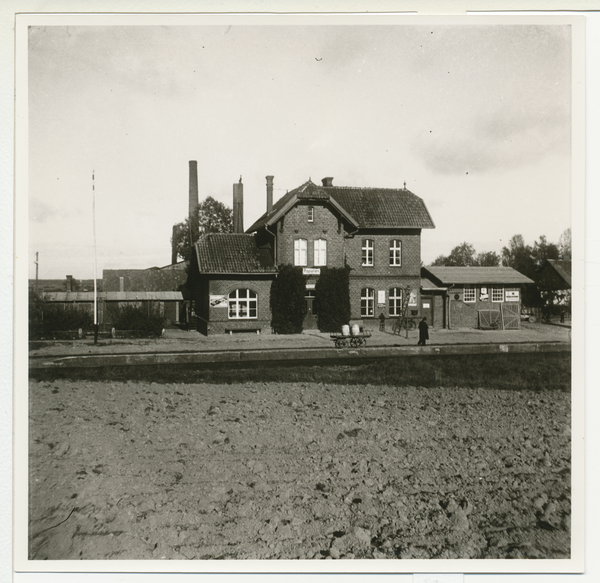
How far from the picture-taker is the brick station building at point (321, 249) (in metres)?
4.52

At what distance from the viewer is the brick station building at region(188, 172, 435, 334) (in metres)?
4.52

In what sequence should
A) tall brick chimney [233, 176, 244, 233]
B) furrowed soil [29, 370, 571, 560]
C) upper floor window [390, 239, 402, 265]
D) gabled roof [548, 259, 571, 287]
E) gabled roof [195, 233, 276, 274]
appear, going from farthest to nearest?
gabled roof [195, 233, 276, 274] → upper floor window [390, 239, 402, 265] → tall brick chimney [233, 176, 244, 233] → gabled roof [548, 259, 571, 287] → furrowed soil [29, 370, 571, 560]

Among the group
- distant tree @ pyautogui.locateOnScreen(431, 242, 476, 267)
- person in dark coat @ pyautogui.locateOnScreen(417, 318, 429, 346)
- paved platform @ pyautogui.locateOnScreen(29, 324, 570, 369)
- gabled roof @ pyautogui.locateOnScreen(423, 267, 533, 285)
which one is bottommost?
paved platform @ pyautogui.locateOnScreen(29, 324, 570, 369)

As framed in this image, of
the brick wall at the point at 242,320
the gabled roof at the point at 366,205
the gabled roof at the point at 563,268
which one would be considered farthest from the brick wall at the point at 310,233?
the gabled roof at the point at 563,268

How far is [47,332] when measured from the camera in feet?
12.2

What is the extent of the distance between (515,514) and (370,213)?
3.22m

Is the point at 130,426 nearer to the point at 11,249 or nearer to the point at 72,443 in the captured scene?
the point at 72,443

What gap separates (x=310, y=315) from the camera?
16.0ft

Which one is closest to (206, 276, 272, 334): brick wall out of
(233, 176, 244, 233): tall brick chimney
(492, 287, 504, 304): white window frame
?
(233, 176, 244, 233): tall brick chimney

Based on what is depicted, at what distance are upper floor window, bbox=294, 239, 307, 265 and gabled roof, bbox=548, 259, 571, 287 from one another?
2719 mm

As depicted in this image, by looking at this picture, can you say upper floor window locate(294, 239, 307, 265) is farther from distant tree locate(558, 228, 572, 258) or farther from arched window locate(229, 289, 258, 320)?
distant tree locate(558, 228, 572, 258)

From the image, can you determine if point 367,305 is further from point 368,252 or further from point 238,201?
point 238,201

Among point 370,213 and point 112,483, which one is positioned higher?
point 370,213

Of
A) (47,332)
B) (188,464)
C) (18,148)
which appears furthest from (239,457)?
(18,148)
